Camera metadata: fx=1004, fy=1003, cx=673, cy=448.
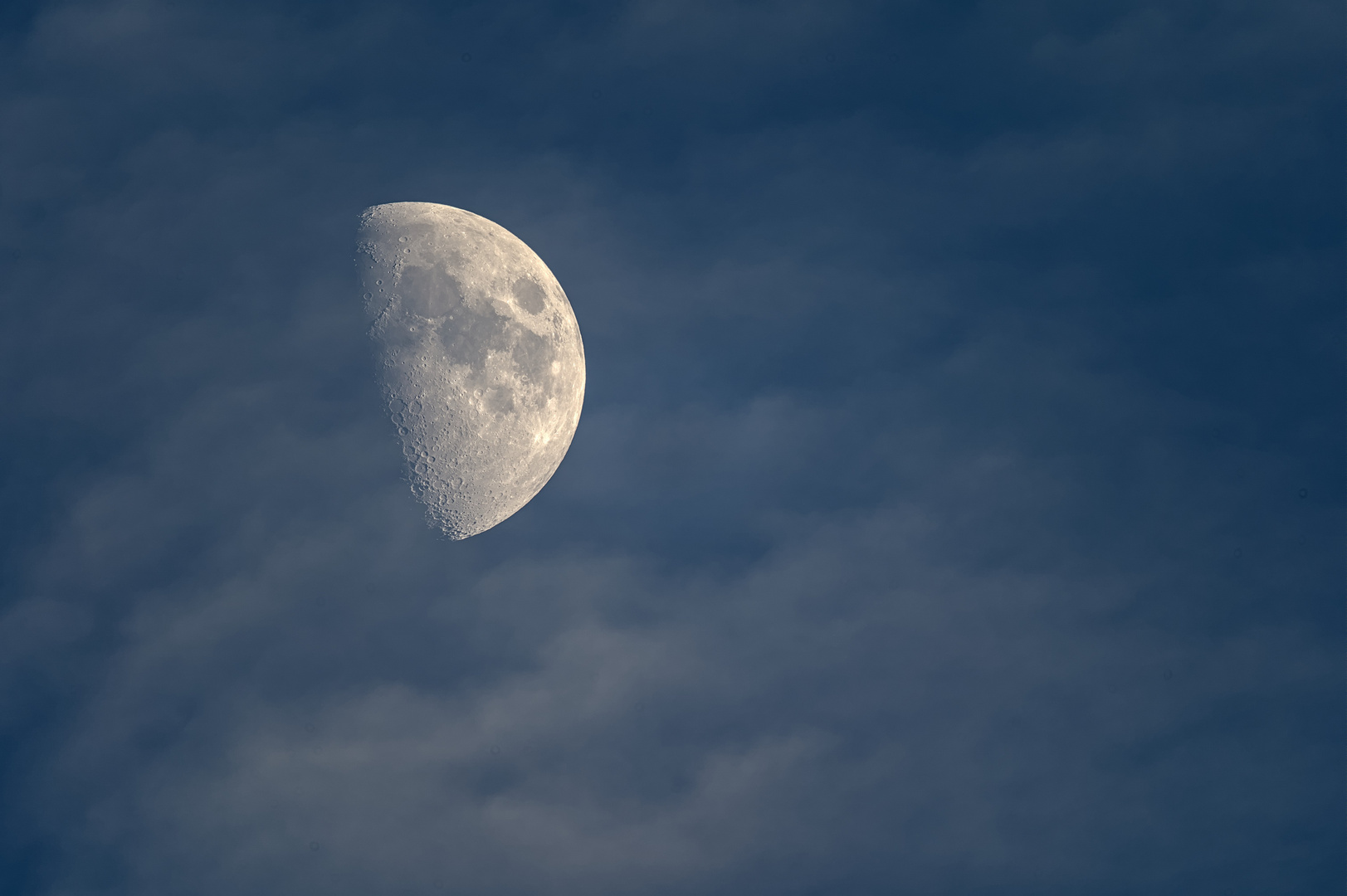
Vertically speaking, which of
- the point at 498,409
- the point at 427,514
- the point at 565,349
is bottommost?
the point at 427,514

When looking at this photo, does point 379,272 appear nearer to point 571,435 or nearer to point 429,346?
point 429,346

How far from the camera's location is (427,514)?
42.9 meters

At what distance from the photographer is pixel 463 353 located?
134 ft

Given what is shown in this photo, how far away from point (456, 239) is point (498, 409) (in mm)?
7454

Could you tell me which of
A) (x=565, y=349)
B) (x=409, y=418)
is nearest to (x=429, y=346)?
(x=409, y=418)

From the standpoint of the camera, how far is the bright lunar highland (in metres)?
40.4

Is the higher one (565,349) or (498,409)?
(565,349)

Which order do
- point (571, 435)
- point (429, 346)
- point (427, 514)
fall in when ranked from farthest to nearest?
point (571, 435)
point (427, 514)
point (429, 346)

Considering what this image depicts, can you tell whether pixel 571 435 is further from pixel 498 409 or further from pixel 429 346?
pixel 429 346

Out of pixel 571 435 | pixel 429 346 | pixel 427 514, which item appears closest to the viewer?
pixel 429 346

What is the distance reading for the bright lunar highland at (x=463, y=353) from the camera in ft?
133

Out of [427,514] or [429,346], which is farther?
[427,514]

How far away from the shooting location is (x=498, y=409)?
42.3 meters

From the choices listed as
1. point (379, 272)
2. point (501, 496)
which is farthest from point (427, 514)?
point (379, 272)
